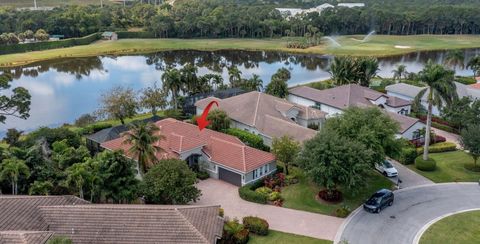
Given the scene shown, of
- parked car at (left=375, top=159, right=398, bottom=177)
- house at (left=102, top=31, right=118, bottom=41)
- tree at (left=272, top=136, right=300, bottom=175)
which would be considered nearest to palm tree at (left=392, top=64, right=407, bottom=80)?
parked car at (left=375, top=159, right=398, bottom=177)

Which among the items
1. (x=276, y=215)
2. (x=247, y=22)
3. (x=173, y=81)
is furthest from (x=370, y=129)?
(x=247, y=22)

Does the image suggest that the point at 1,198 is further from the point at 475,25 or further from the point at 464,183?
the point at 475,25

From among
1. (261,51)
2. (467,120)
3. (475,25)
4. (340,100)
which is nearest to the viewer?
(467,120)

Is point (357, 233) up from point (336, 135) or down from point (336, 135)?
down

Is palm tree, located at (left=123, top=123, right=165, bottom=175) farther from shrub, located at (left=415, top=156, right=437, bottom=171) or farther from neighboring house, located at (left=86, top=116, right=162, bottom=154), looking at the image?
shrub, located at (left=415, top=156, right=437, bottom=171)

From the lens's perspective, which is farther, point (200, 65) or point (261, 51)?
point (261, 51)

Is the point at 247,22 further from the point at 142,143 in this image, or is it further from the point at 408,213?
the point at 408,213

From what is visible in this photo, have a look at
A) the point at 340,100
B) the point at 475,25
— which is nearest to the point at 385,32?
the point at 475,25
